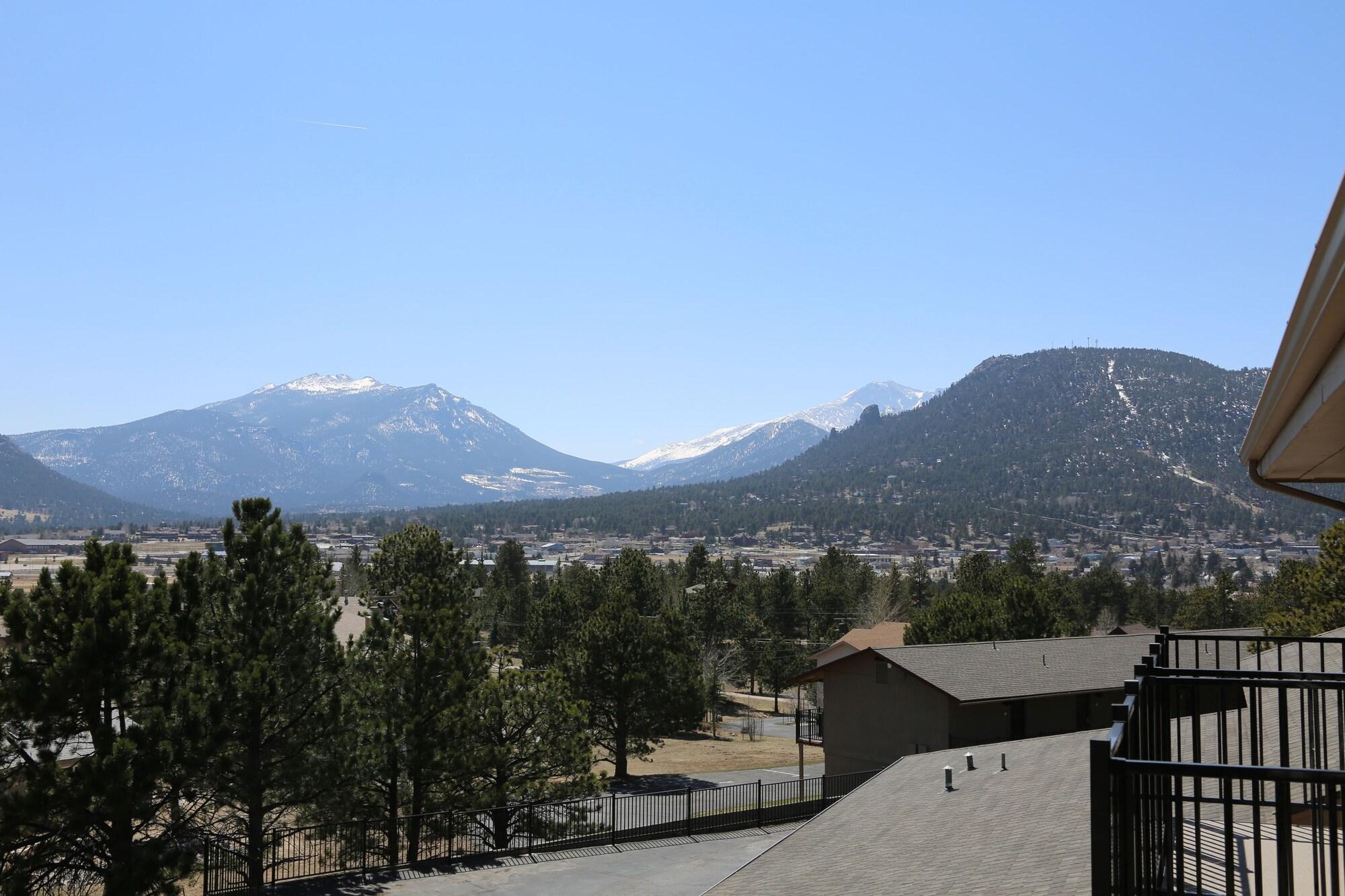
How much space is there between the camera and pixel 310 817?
2355cm

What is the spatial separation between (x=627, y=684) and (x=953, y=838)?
29.8 metres

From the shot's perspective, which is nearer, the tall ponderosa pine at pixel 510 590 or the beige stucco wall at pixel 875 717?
the beige stucco wall at pixel 875 717

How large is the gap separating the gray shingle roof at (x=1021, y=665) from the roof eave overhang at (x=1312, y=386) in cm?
2338

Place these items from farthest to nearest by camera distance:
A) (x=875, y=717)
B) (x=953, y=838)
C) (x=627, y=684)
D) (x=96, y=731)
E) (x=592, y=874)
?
(x=627, y=684)
(x=875, y=717)
(x=592, y=874)
(x=96, y=731)
(x=953, y=838)

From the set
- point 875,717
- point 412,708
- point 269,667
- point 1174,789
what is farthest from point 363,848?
point 1174,789

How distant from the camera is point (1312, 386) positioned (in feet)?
16.4

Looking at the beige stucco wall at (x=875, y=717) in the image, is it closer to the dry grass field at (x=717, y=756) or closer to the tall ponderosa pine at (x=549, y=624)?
the dry grass field at (x=717, y=756)

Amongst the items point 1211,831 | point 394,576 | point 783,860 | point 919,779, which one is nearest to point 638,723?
point 394,576

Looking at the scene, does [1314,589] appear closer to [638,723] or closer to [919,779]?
[638,723]

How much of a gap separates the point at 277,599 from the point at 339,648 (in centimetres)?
179

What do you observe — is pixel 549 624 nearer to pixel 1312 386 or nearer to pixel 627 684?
Answer: pixel 627 684

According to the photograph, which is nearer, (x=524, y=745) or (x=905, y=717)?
(x=524, y=745)

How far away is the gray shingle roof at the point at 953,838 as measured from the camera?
1134 centimetres

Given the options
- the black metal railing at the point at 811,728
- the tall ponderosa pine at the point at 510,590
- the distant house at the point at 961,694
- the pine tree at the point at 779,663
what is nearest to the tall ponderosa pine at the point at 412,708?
the black metal railing at the point at 811,728
